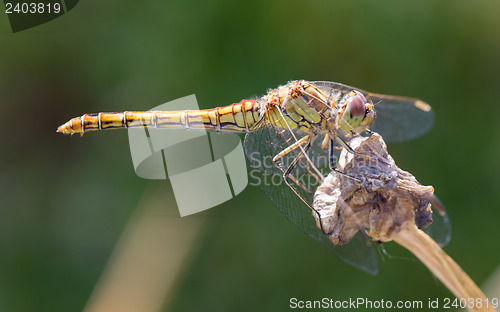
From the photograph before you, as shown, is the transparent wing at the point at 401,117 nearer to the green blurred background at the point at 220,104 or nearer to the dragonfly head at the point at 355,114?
the green blurred background at the point at 220,104

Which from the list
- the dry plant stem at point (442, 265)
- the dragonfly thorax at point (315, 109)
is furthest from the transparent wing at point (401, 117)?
the dry plant stem at point (442, 265)

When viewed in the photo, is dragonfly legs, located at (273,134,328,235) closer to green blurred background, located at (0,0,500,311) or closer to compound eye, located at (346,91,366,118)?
compound eye, located at (346,91,366,118)

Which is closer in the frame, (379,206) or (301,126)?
(379,206)

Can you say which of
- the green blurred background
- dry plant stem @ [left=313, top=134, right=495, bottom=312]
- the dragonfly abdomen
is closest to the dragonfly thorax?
the dragonfly abdomen

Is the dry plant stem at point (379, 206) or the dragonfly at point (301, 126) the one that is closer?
the dry plant stem at point (379, 206)

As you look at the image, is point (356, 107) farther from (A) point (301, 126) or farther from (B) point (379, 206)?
(B) point (379, 206)

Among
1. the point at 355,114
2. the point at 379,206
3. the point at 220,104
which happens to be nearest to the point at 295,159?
the point at 355,114

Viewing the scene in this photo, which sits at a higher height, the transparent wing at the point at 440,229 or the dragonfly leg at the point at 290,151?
the dragonfly leg at the point at 290,151

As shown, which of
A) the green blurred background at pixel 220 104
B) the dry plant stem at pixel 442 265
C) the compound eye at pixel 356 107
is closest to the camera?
the dry plant stem at pixel 442 265
